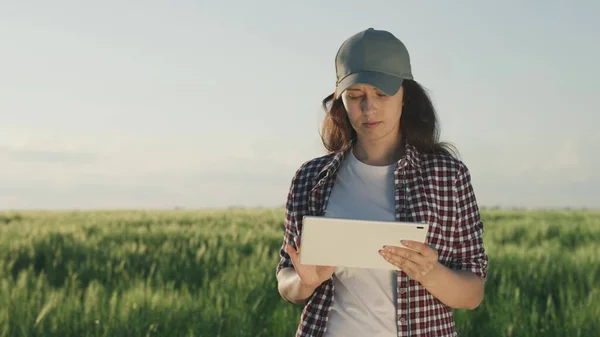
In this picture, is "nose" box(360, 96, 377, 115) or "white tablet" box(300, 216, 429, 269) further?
"nose" box(360, 96, 377, 115)

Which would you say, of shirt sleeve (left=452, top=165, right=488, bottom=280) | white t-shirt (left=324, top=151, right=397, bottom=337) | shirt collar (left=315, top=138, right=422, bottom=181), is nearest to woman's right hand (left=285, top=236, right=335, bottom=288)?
white t-shirt (left=324, top=151, right=397, bottom=337)

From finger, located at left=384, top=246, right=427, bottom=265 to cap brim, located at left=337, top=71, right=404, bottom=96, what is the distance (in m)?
0.48

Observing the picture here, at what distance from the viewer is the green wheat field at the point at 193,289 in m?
3.99

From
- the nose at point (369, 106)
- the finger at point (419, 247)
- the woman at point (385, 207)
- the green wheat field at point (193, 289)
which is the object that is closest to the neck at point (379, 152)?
the woman at point (385, 207)

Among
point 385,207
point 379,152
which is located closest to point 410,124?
point 379,152

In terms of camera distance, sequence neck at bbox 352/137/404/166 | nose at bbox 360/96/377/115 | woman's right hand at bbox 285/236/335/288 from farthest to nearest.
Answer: neck at bbox 352/137/404/166 < nose at bbox 360/96/377/115 < woman's right hand at bbox 285/236/335/288

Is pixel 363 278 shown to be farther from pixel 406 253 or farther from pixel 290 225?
pixel 290 225

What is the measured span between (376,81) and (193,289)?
3618 mm

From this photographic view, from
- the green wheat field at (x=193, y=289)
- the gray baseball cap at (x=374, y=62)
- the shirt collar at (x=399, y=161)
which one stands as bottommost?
the green wheat field at (x=193, y=289)

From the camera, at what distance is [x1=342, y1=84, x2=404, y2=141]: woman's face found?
2.04 meters

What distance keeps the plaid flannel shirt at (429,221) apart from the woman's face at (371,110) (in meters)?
0.12

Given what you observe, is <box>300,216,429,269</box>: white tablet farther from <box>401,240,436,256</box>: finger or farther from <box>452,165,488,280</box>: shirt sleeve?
<box>452,165,488,280</box>: shirt sleeve

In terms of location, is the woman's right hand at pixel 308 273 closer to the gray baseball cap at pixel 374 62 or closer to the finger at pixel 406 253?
the finger at pixel 406 253

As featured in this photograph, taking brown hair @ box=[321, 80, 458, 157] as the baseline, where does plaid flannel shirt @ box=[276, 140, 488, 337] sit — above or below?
below
